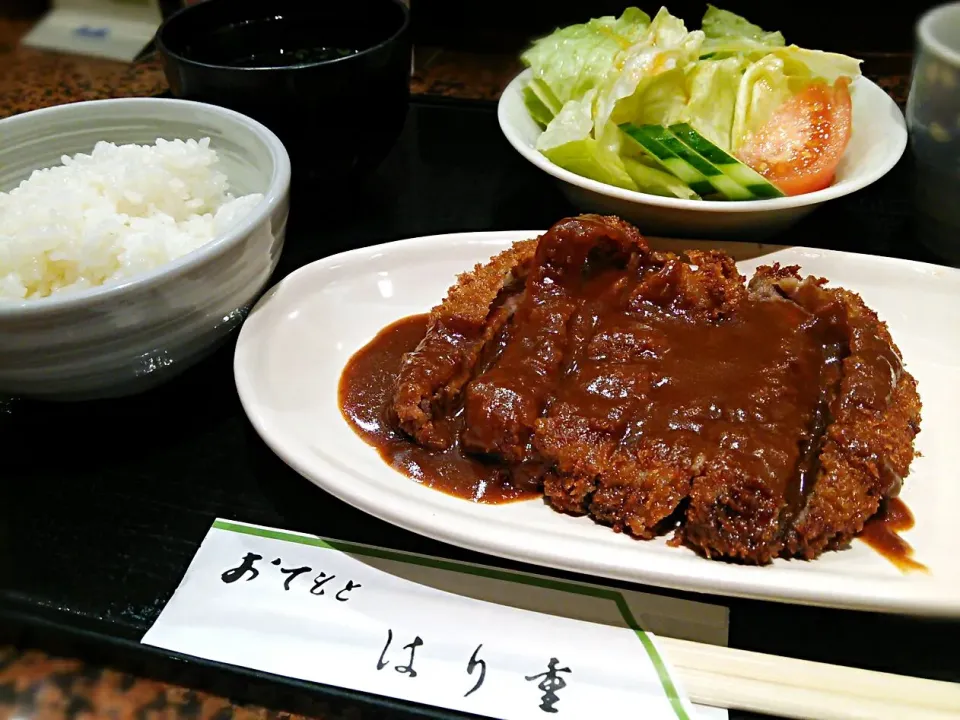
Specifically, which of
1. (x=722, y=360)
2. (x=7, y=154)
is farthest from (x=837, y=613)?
(x=7, y=154)

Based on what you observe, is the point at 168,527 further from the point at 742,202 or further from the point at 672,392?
the point at 742,202

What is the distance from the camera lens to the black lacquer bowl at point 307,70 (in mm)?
2320

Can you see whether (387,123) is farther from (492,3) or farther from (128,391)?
(492,3)

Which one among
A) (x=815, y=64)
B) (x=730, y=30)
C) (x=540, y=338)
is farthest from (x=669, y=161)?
(x=730, y=30)

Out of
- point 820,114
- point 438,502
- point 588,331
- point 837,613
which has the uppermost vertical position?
point 820,114

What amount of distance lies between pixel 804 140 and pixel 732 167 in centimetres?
42

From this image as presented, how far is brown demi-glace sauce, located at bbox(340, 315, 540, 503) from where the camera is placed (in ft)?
5.74

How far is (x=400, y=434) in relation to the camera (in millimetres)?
1886

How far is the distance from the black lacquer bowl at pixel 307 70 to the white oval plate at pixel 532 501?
1.42 ft

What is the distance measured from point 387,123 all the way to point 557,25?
1.83 m

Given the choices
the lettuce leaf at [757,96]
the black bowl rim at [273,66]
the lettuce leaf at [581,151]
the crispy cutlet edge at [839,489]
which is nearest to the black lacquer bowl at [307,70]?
the black bowl rim at [273,66]

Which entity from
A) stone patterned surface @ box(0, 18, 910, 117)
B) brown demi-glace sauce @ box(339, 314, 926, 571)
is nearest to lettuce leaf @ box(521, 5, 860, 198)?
stone patterned surface @ box(0, 18, 910, 117)

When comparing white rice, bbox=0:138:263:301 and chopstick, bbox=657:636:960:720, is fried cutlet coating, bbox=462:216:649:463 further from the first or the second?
white rice, bbox=0:138:263:301

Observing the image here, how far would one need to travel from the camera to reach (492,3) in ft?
13.2
